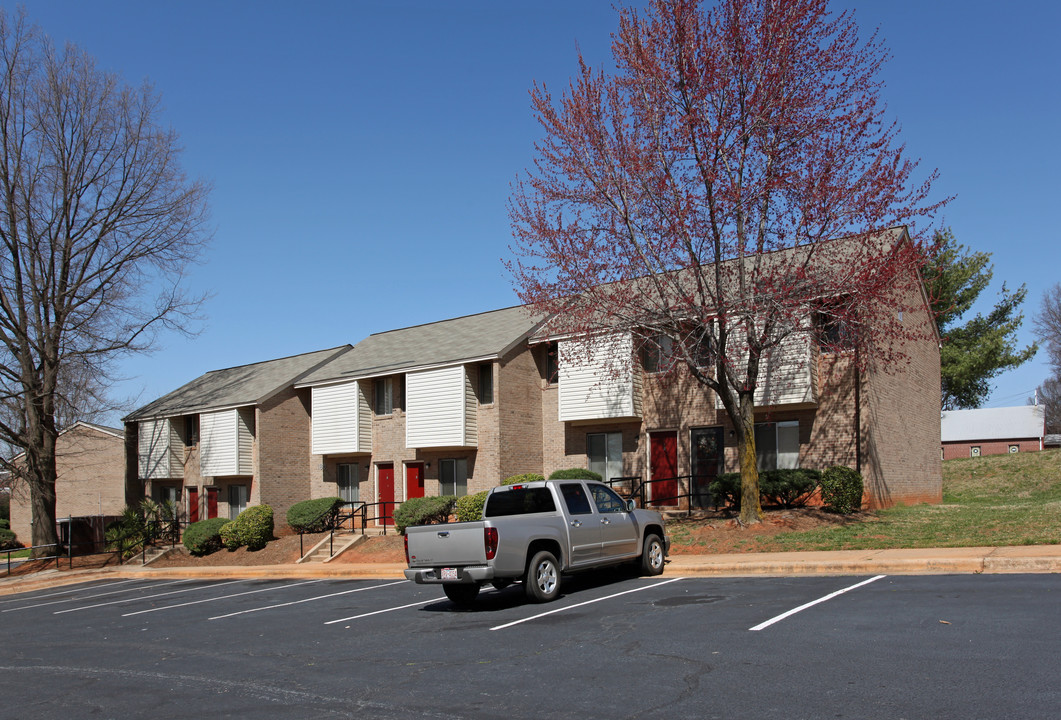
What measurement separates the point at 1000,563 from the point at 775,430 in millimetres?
10491

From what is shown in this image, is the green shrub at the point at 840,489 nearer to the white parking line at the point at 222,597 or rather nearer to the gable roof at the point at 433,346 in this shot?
the gable roof at the point at 433,346

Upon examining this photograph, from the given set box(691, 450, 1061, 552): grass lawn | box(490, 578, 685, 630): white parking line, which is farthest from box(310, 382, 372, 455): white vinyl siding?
box(490, 578, 685, 630): white parking line

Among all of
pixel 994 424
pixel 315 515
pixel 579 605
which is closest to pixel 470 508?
pixel 315 515

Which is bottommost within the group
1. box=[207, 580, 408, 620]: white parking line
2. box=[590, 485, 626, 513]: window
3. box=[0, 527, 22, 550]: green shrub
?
box=[0, 527, 22, 550]: green shrub

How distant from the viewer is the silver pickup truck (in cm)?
1238

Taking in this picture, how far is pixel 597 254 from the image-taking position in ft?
64.8

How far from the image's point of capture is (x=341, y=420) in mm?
32094

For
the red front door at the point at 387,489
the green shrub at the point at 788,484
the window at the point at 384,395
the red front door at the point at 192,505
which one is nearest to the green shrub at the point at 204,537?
the red front door at the point at 387,489

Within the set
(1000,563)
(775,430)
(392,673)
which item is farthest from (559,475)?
(392,673)

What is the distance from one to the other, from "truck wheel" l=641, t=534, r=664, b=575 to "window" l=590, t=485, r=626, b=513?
89cm

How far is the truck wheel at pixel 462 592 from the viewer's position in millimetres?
13367

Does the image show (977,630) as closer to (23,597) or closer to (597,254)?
(597,254)

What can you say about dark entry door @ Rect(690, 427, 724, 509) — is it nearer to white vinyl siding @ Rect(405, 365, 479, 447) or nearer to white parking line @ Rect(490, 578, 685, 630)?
white vinyl siding @ Rect(405, 365, 479, 447)

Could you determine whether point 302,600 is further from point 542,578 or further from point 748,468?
→ point 748,468
